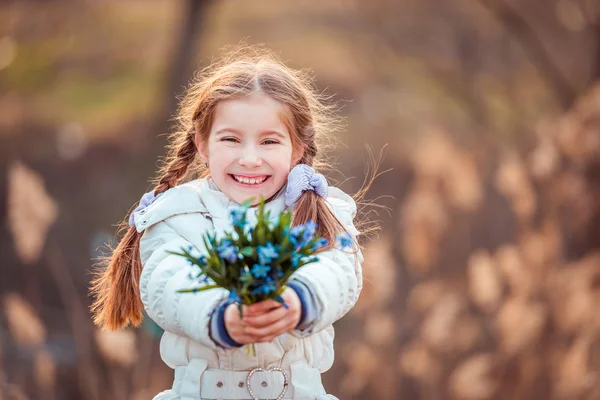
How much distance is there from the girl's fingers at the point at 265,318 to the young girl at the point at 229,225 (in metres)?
0.15

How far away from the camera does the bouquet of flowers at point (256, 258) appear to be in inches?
66.6

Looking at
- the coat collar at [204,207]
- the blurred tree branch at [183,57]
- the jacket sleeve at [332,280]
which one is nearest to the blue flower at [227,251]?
the jacket sleeve at [332,280]

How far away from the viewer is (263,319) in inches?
69.4

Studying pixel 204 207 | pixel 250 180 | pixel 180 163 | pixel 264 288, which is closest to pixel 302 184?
pixel 250 180

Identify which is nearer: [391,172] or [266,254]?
[266,254]

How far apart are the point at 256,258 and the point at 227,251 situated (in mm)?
56

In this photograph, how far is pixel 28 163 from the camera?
6.79m

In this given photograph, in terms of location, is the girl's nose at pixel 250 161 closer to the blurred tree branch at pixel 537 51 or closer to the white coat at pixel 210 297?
the white coat at pixel 210 297

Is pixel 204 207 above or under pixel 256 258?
above

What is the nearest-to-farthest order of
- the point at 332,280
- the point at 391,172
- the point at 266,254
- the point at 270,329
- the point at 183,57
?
the point at 266,254 < the point at 270,329 < the point at 332,280 < the point at 183,57 < the point at 391,172

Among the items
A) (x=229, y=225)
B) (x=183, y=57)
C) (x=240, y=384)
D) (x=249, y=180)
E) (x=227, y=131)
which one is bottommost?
(x=240, y=384)

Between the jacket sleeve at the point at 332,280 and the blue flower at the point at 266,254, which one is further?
the jacket sleeve at the point at 332,280

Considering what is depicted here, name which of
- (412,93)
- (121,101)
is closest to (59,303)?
(121,101)

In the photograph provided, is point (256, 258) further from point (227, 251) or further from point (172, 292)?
point (172, 292)
